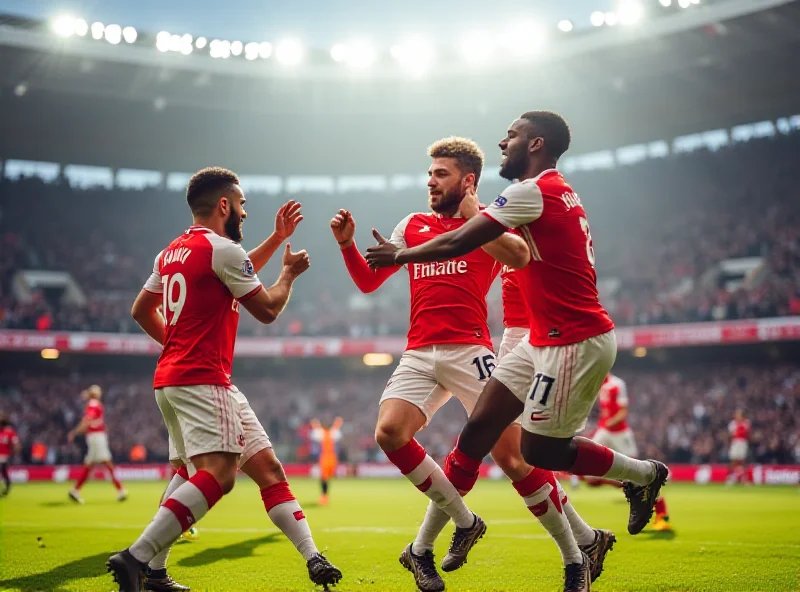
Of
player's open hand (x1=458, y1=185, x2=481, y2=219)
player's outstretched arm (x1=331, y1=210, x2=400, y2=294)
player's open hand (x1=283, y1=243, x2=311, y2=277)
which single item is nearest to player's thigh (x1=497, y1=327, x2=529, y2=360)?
player's outstretched arm (x1=331, y1=210, x2=400, y2=294)

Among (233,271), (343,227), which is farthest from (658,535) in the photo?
(233,271)

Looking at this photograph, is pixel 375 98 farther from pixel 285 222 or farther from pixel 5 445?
pixel 285 222

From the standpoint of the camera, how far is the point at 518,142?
18.5 feet

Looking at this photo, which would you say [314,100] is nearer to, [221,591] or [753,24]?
[753,24]

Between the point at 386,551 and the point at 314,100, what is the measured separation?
29.3 m

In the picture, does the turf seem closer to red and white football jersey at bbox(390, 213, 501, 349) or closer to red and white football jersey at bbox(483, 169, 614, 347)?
red and white football jersey at bbox(390, 213, 501, 349)

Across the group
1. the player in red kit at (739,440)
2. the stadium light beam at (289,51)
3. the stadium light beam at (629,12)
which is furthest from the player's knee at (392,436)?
the stadium light beam at (289,51)

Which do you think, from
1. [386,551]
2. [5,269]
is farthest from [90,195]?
[386,551]

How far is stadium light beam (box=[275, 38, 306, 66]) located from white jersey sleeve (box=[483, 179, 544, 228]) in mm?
28813

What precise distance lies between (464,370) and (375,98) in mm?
31006

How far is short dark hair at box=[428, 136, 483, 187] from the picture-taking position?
21.0 feet

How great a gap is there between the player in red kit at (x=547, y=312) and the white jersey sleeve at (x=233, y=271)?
32.5 inches

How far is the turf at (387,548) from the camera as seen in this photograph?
6770 millimetres

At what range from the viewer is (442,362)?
241 inches
